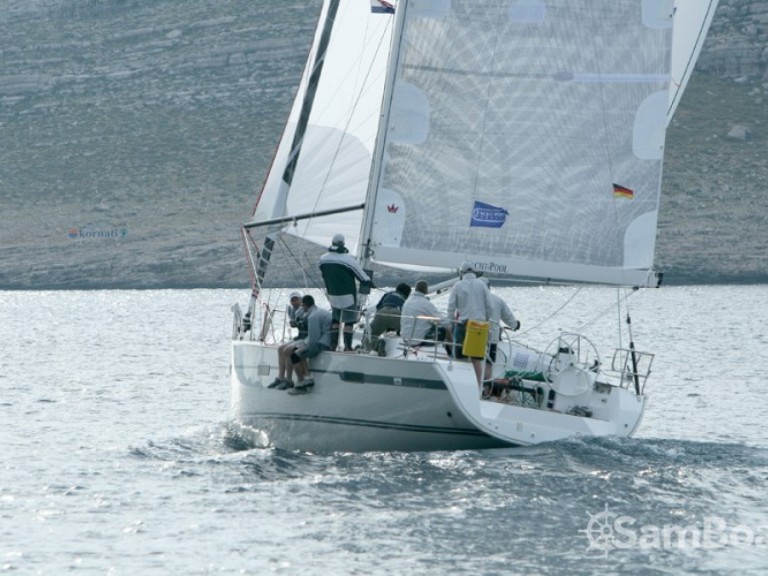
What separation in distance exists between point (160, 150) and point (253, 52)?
14.6m

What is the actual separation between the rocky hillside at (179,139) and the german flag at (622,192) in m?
→ 71.2

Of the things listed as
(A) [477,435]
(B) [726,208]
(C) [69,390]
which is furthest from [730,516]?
(B) [726,208]

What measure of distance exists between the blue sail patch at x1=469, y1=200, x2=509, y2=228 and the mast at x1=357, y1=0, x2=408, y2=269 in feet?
4.04

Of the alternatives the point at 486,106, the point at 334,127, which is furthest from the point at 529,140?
the point at 334,127

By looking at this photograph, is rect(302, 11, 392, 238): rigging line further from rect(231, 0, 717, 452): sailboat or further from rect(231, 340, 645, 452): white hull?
rect(231, 340, 645, 452): white hull

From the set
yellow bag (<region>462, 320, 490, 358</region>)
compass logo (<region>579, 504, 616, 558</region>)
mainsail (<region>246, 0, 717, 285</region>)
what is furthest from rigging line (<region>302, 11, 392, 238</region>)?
compass logo (<region>579, 504, 616, 558</region>)

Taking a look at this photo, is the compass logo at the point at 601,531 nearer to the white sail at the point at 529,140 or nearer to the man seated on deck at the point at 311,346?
the man seated on deck at the point at 311,346

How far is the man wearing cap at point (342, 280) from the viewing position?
1975cm

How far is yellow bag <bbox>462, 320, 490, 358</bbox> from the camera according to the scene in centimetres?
1842

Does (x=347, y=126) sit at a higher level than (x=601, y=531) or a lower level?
higher

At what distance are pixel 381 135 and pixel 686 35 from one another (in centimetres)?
487

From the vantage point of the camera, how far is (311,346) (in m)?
19.2

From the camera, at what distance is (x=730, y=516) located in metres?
16.5

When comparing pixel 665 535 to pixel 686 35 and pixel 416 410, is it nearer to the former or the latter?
pixel 416 410
